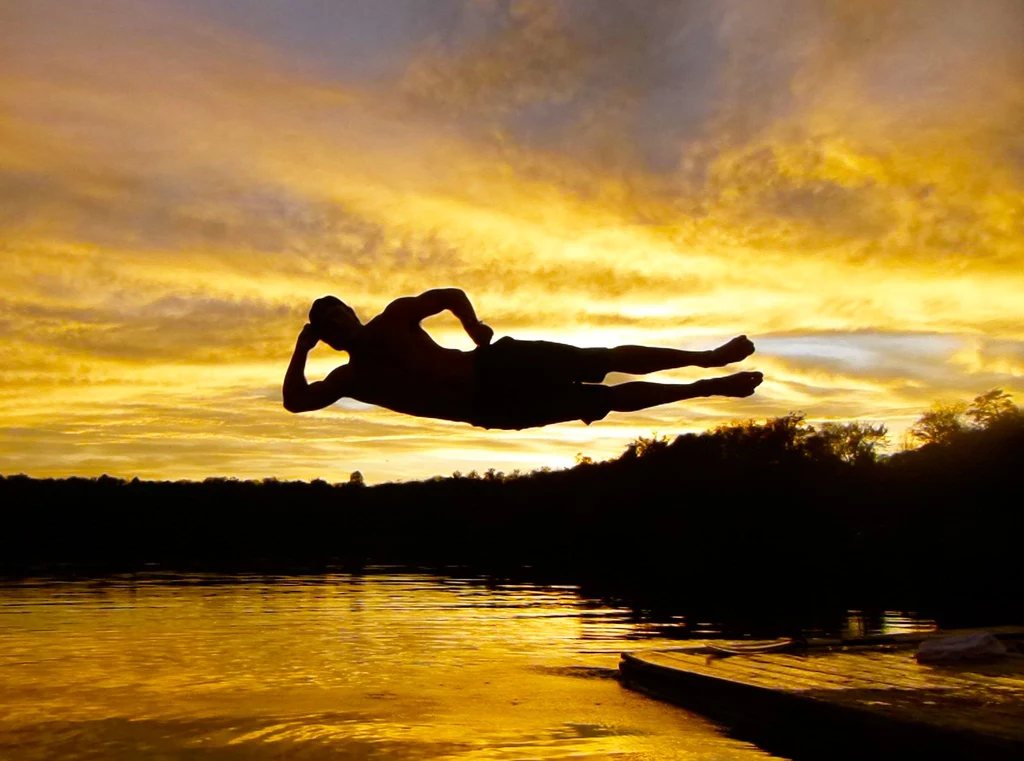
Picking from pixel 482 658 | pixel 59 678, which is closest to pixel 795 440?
pixel 482 658

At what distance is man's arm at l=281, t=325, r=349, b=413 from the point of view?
5810mm

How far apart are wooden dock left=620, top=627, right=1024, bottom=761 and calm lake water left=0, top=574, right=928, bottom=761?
16.1 inches

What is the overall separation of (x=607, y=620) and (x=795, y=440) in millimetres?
42723

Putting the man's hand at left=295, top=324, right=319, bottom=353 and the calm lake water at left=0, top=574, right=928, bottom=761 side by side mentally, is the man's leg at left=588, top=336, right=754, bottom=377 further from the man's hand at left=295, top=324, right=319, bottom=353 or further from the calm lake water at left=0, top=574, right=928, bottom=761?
the calm lake water at left=0, top=574, right=928, bottom=761

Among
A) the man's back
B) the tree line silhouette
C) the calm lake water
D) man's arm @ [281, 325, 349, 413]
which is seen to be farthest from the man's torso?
the tree line silhouette

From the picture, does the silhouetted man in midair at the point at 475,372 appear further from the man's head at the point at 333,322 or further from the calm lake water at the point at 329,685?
the calm lake water at the point at 329,685

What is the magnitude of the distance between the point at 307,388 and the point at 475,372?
101cm

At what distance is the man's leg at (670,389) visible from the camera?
586 cm

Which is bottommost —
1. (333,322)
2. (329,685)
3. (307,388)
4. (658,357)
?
(329,685)

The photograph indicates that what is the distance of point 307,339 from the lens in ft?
18.5

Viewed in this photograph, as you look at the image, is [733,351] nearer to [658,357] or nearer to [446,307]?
[658,357]

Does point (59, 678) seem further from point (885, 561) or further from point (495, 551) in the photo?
point (495, 551)

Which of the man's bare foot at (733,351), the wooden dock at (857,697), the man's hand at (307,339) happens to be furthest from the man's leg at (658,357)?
the wooden dock at (857,697)

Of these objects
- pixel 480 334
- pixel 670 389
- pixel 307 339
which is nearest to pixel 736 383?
pixel 670 389
